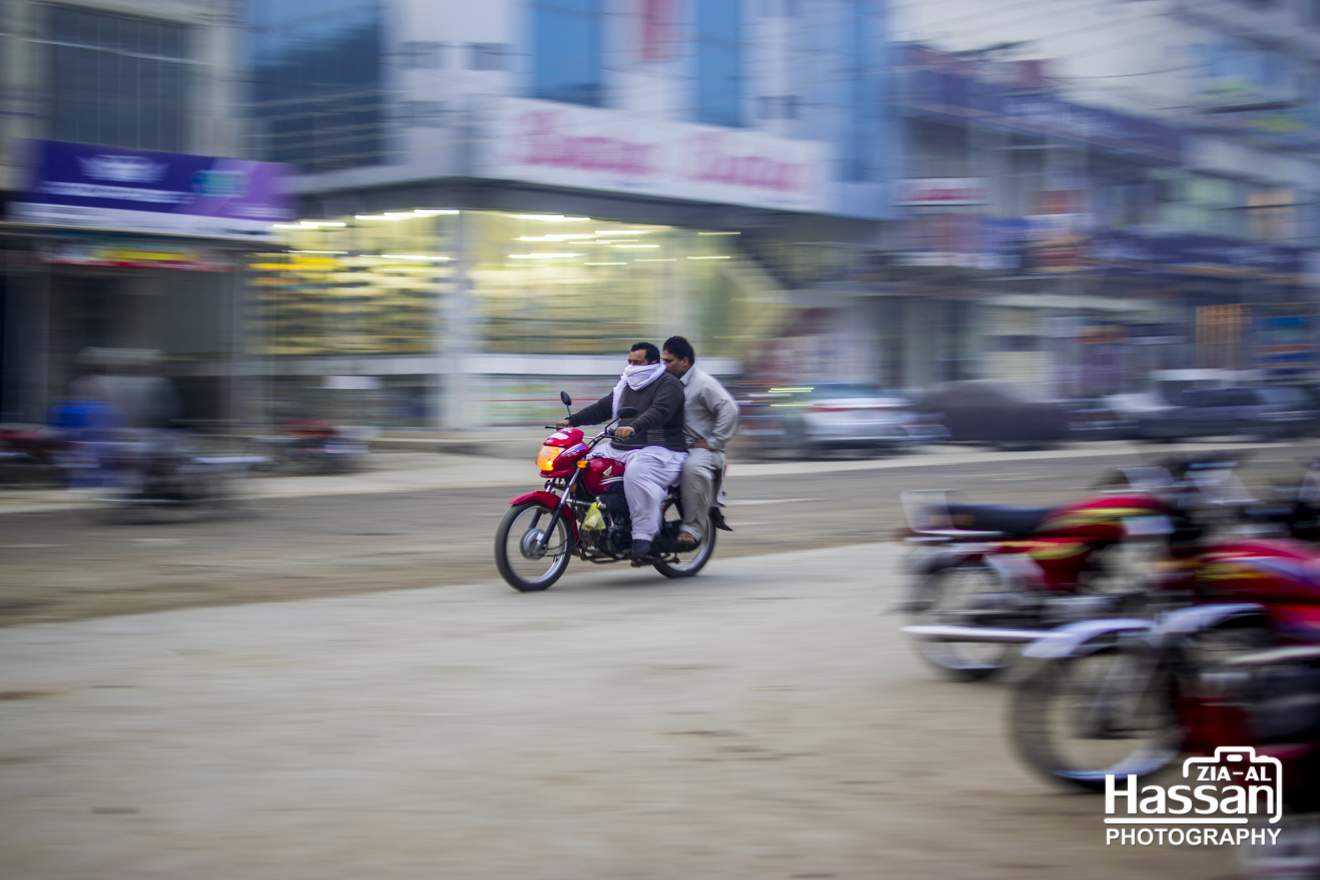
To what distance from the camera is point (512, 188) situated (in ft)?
105

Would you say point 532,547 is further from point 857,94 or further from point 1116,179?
point 1116,179

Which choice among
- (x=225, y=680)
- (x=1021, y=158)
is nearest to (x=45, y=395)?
(x=225, y=680)

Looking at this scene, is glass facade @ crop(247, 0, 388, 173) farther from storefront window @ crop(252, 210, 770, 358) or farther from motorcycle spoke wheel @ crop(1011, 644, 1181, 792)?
motorcycle spoke wheel @ crop(1011, 644, 1181, 792)

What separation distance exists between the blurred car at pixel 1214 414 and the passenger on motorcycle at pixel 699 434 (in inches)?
948

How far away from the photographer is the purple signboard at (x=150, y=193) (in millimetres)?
21078

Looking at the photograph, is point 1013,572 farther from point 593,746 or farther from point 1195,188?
point 1195,188

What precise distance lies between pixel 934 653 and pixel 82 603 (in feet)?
18.5

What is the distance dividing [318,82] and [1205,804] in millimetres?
30554

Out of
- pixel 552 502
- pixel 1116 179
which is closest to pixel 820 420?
pixel 552 502

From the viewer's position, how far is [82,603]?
978cm

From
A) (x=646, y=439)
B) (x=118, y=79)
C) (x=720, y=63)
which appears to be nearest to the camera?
(x=646, y=439)

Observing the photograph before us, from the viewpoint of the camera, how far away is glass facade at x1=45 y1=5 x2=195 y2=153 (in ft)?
75.0

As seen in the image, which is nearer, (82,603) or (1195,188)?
(82,603)

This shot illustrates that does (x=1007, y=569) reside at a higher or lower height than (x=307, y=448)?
higher
